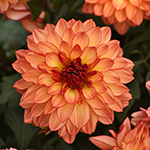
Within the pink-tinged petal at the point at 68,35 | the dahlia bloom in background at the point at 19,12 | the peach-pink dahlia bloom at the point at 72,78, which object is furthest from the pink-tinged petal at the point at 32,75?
the dahlia bloom in background at the point at 19,12

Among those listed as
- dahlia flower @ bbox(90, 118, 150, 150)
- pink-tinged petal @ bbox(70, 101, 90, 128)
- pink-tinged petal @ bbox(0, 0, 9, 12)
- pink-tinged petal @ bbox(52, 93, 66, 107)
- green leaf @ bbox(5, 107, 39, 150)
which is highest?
pink-tinged petal @ bbox(0, 0, 9, 12)

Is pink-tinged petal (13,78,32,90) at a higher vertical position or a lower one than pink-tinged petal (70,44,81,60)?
lower

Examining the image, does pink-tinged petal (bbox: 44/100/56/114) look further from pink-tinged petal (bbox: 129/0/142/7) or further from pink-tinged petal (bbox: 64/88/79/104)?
pink-tinged petal (bbox: 129/0/142/7)

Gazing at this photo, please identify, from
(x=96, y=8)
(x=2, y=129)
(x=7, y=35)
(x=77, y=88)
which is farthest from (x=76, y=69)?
(x=7, y=35)

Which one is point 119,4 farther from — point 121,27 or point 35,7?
point 35,7

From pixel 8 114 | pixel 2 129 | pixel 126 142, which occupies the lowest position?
pixel 2 129

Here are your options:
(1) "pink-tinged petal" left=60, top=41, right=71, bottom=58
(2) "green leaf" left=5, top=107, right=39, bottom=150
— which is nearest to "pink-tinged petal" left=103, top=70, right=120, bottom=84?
(1) "pink-tinged petal" left=60, top=41, right=71, bottom=58

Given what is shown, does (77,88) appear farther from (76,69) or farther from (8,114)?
(8,114)

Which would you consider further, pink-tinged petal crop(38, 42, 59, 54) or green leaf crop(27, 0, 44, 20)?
green leaf crop(27, 0, 44, 20)
